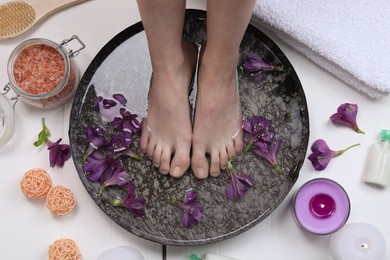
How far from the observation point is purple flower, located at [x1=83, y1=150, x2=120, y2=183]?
114 centimetres

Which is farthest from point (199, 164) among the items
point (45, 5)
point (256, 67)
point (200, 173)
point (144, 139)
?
point (45, 5)

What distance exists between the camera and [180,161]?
1142 mm

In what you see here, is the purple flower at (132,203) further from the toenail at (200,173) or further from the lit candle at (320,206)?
the lit candle at (320,206)

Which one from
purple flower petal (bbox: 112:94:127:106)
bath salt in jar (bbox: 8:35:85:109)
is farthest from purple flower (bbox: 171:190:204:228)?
bath salt in jar (bbox: 8:35:85:109)

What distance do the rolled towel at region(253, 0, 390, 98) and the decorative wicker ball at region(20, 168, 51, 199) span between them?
545 mm

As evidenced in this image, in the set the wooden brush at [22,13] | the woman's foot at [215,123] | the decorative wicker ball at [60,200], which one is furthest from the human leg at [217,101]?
the wooden brush at [22,13]

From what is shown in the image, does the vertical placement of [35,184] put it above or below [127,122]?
below

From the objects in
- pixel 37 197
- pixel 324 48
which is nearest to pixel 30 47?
pixel 37 197

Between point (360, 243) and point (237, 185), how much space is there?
25 cm

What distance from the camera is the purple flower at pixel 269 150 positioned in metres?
1.15

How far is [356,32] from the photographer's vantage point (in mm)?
1197

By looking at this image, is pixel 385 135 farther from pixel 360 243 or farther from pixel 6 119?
pixel 6 119

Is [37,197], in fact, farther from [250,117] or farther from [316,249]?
[316,249]

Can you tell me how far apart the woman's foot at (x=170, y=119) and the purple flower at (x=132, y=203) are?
70mm
